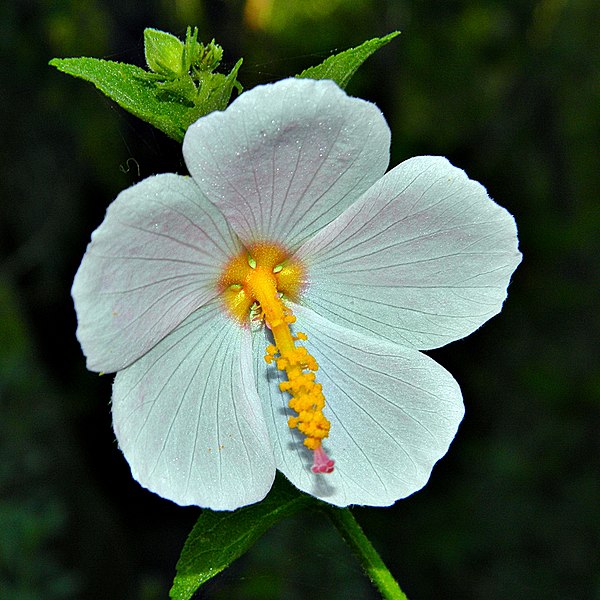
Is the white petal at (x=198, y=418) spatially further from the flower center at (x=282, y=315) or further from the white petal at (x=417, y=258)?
the white petal at (x=417, y=258)

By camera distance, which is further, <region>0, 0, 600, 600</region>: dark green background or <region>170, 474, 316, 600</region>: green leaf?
<region>0, 0, 600, 600</region>: dark green background

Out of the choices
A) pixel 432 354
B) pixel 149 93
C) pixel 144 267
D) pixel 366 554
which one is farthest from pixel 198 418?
pixel 432 354

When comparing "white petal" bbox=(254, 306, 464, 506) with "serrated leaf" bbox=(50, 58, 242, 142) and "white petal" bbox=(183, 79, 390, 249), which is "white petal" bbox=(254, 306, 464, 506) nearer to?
"white petal" bbox=(183, 79, 390, 249)

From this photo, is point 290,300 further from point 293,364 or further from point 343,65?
point 343,65

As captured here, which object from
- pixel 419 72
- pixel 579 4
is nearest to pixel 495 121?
pixel 419 72

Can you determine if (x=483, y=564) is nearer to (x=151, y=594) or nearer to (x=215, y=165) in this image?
(x=151, y=594)

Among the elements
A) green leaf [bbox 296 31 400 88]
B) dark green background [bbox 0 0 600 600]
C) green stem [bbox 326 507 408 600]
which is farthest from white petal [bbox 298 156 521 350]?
dark green background [bbox 0 0 600 600]
